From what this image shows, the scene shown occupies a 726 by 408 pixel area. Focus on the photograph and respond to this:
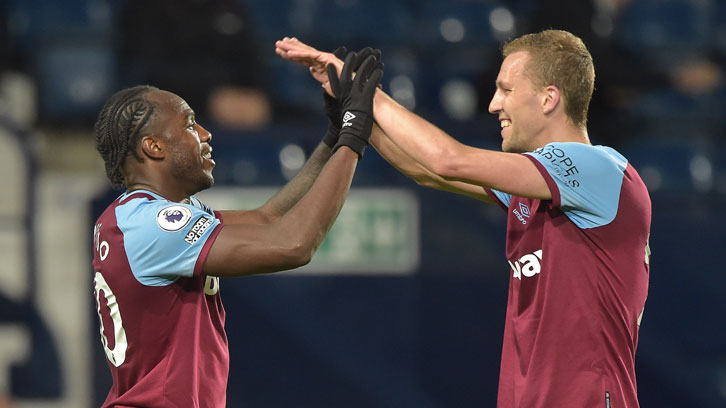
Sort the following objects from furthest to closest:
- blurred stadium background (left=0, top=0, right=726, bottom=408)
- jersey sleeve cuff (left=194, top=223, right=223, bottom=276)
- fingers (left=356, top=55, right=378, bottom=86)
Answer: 1. blurred stadium background (left=0, top=0, right=726, bottom=408)
2. fingers (left=356, top=55, right=378, bottom=86)
3. jersey sleeve cuff (left=194, top=223, right=223, bottom=276)

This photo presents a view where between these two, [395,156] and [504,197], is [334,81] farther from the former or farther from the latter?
[504,197]

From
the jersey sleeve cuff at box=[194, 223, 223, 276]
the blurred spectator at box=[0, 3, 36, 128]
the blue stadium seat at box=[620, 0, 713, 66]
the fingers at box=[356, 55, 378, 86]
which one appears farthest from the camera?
the blue stadium seat at box=[620, 0, 713, 66]

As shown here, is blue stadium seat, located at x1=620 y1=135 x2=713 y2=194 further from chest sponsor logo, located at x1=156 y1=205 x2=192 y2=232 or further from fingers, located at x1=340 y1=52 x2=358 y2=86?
chest sponsor logo, located at x1=156 y1=205 x2=192 y2=232

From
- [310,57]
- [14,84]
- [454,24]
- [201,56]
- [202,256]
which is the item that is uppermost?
[454,24]

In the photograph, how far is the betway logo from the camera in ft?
10.3

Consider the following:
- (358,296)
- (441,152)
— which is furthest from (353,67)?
(358,296)

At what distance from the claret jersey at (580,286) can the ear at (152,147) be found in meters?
1.13

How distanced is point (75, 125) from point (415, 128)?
3.62 meters

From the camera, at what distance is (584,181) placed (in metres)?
3.08

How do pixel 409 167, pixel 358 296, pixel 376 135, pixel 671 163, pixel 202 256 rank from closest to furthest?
pixel 202 256 < pixel 376 135 < pixel 409 167 < pixel 358 296 < pixel 671 163

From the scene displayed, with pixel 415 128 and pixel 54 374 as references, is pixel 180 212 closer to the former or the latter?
pixel 415 128

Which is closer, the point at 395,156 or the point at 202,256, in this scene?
the point at 202,256

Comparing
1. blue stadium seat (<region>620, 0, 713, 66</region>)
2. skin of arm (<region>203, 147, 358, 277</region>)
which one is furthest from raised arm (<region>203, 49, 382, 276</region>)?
blue stadium seat (<region>620, 0, 713, 66</region>)

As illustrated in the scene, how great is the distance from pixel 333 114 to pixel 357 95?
12.2 inches
